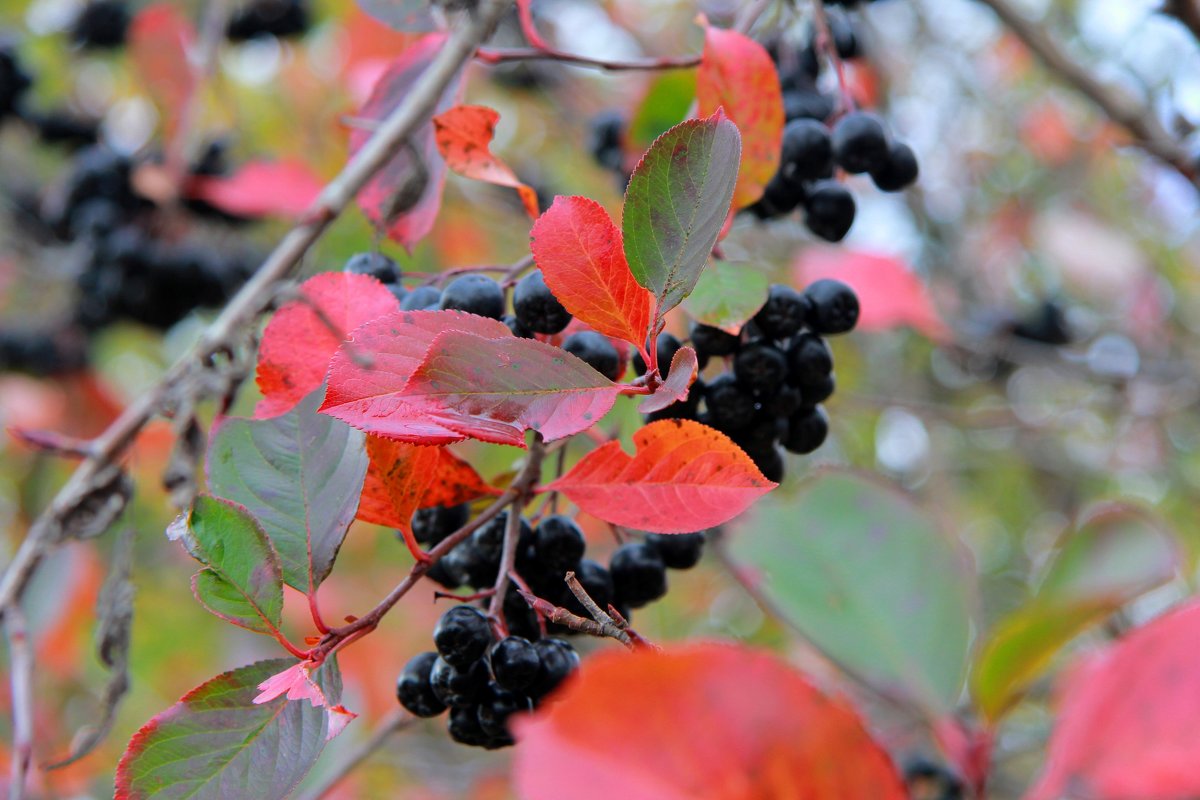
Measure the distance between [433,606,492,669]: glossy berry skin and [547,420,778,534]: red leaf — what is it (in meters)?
0.09

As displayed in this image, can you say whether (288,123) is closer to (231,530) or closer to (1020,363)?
(1020,363)

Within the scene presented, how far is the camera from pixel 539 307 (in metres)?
0.56

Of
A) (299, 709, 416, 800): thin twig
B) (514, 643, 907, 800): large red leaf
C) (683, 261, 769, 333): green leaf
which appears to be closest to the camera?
(514, 643, 907, 800): large red leaf

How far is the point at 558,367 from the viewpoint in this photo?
19.7 inches

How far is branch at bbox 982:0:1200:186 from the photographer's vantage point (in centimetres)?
106

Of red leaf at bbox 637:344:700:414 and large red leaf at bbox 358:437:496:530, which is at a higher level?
red leaf at bbox 637:344:700:414

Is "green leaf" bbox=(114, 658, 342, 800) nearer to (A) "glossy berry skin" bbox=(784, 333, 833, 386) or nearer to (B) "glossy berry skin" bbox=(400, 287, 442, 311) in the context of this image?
(B) "glossy berry skin" bbox=(400, 287, 442, 311)

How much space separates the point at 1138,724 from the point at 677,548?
333 mm

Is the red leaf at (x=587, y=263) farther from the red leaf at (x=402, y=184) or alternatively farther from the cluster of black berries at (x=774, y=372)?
the red leaf at (x=402, y=184)

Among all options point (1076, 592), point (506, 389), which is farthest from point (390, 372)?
point (1076, 592)

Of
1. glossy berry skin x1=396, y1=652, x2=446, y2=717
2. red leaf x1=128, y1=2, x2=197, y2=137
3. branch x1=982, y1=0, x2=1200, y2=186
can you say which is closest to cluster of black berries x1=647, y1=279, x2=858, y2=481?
glossy berry skin x1=396, y1=652, x2=446, y2=717

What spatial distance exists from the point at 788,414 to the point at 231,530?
0.35 metres

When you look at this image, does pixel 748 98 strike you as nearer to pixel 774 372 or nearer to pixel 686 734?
pixel 774 372

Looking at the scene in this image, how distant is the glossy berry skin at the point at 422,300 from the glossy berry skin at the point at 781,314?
0.21 meters
